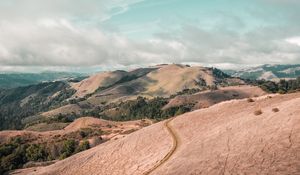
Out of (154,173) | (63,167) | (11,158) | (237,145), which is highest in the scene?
(237,145)

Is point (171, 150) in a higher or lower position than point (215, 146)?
lower

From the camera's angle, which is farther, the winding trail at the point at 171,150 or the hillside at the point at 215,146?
the winding trail at the point at 171,150

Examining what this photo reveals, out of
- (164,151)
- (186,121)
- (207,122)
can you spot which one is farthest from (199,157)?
(186,121)

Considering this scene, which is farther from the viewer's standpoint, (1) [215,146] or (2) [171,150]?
(2) [171,150]

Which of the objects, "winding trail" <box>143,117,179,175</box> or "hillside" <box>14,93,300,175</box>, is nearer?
"hillside" <box>14,93,300,175</box>

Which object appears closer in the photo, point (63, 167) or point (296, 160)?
point (296, 160)

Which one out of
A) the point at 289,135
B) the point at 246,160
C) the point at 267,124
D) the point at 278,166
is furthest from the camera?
the point at 267,124

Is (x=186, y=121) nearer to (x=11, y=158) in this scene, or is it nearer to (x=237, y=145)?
(x=237, y=145)

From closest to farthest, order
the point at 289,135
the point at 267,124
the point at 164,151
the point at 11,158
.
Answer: the point at 289,135 → the point at 267,124 → the point at 164,151 → the point at 11,158
